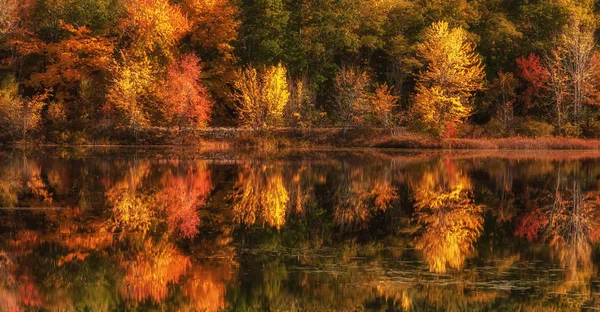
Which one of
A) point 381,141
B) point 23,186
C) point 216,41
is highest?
point 216,41

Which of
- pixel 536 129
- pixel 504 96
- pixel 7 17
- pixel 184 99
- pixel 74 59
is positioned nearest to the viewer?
pixel 184 99

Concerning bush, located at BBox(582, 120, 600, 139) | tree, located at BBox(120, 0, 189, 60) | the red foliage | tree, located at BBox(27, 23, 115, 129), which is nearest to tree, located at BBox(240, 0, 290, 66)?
tree, located at BBox(120, 0, 189, 60)

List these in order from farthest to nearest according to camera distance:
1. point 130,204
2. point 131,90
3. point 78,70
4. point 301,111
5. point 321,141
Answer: point 78,70 → point 301,111 → point 321,141 → point 131,90 → point 130,204

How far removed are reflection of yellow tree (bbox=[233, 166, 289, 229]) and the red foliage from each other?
105ft

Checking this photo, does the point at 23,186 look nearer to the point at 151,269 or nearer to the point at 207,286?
the point at 151,269

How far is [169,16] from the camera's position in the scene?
67062 millimetres

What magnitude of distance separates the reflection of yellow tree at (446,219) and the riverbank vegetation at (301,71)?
24.7m

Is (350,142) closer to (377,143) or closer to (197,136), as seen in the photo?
(377,143)

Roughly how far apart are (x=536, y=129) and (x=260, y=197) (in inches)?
1491

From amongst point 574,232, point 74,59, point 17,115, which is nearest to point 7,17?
A: point 74,59

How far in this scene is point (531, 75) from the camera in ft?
217

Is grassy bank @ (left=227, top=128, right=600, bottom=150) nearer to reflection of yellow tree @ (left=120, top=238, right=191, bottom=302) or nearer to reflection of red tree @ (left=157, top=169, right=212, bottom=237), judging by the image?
reflection of red tree @ (left=157, top=169, right=212, bottom=237)

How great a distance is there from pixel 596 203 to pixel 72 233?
61.8 ft

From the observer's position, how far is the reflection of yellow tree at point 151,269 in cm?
1691
